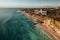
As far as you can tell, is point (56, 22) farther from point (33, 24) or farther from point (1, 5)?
point (1, 5)

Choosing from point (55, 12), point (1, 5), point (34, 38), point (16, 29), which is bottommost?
point (34, 38)

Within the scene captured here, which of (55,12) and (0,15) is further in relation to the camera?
(55,12)

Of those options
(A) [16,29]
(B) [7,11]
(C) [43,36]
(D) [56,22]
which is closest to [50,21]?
(D) [56,22]

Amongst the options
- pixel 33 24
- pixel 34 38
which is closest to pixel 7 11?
pixel 33 24

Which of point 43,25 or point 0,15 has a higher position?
point 0,15

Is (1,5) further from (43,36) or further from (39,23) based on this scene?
(43,36)

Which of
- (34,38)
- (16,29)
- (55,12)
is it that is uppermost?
(55,12)
